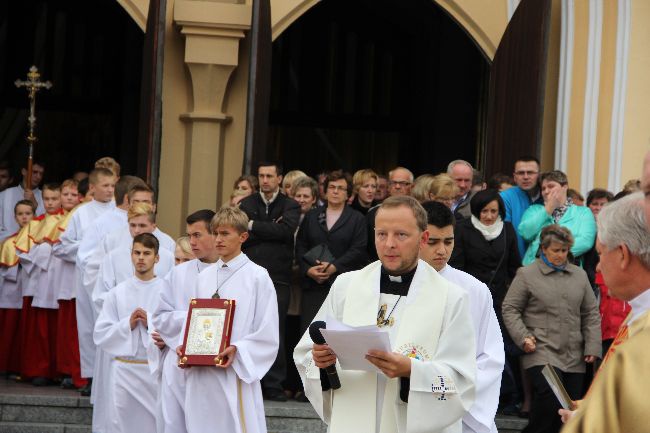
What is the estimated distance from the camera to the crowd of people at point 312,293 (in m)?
5.26

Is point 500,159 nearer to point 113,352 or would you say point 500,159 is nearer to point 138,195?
point 138,195

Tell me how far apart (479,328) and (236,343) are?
2303mm

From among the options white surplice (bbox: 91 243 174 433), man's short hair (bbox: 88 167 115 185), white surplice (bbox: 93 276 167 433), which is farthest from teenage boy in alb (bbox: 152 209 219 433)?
man's short hair (bbox: 88 167 115 185)

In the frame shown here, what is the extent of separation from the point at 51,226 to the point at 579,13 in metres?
6.16

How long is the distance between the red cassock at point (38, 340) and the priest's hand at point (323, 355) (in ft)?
23.2

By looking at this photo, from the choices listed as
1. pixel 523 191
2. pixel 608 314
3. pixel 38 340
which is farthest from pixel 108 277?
pixel 608 314

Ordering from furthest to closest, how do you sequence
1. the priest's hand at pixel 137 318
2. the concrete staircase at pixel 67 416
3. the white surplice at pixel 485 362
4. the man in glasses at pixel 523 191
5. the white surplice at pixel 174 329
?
the man in glasses at pixel 523 191
the concrete staircase at pixel 67 416
the priest's hand at pixel 137 318
the white surplice at pixel 174 329
the white surplice at pixel 485 362

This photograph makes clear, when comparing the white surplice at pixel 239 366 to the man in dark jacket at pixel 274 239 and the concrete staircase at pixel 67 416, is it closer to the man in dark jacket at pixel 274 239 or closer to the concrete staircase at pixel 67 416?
the concrete staircase at pixel 67 416

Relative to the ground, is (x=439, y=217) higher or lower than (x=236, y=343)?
higher

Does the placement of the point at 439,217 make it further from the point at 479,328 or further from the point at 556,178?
the point at 556,178

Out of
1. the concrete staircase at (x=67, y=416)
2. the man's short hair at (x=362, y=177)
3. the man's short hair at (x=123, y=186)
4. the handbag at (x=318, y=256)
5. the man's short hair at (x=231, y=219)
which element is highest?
the man's short hair at (x=362, y=177)

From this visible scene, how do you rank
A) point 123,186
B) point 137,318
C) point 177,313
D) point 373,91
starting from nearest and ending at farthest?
1. point 177,313
2. point 137,318
3. point 123,186
4. point 373,91

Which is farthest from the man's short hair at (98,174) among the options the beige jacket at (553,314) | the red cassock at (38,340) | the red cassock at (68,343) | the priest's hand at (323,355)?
the priest's hand at (323,355)

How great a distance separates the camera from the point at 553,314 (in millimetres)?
9938
